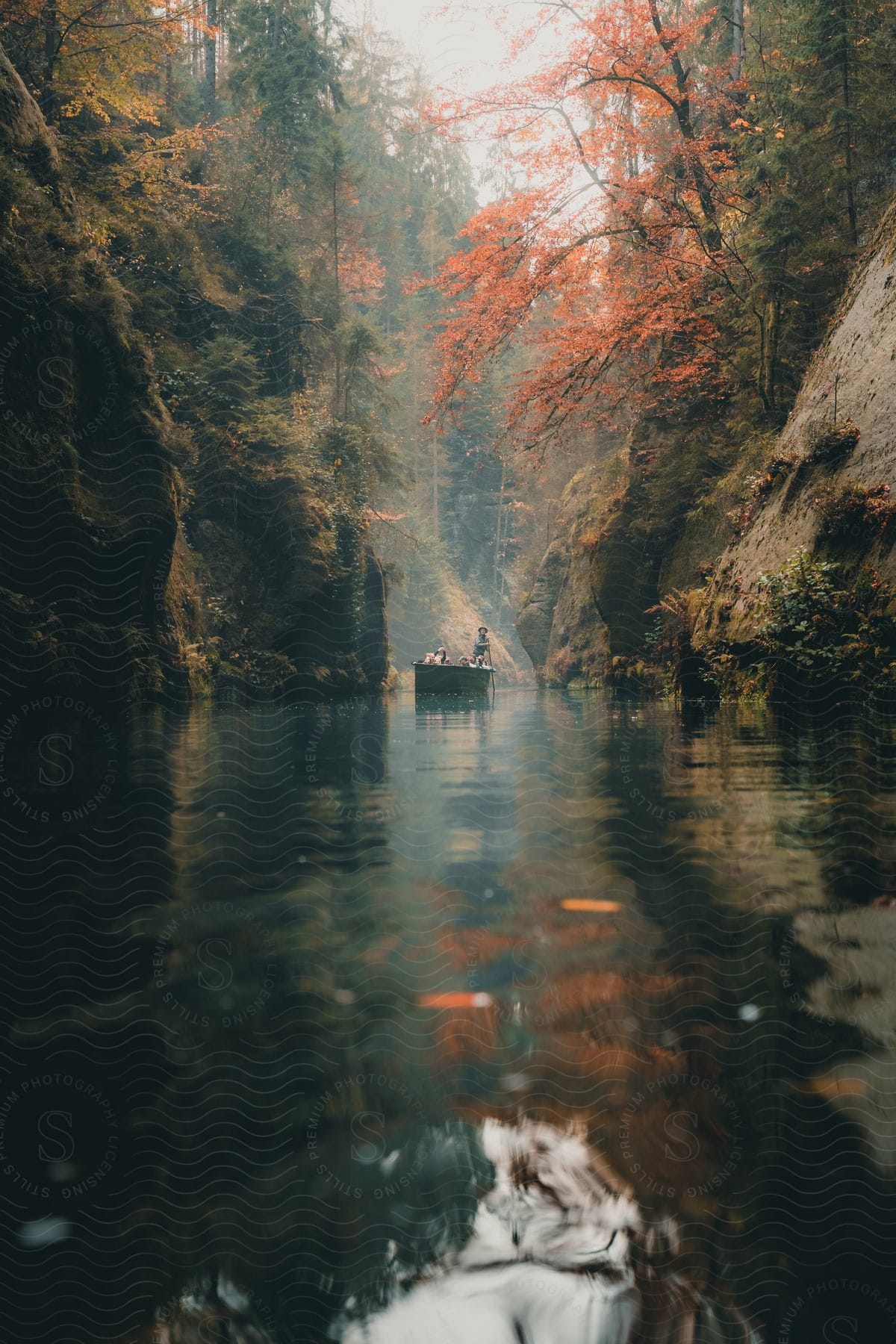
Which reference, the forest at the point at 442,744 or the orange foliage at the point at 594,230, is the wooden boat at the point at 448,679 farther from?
the orange foliage at the point at 594,230

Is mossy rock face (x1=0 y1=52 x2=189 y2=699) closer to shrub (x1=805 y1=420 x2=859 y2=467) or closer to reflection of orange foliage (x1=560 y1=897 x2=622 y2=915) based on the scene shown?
reflection of orange foliage (x1=560 y1=897 x2=622 y2=915)

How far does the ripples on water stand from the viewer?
6.73 feet

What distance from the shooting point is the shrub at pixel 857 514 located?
9.41 meters

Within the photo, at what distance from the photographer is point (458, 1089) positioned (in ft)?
8.85

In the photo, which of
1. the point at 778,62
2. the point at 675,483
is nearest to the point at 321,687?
the point at 675,483

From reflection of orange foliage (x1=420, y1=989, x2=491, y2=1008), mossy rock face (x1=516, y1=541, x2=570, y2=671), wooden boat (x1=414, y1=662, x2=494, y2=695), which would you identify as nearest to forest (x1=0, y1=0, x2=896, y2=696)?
wooden boat (x1=414, y1=662, x2=494, y2=695)

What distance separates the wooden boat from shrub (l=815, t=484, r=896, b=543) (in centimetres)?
1415

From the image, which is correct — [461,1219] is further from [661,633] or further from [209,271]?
[209,271]

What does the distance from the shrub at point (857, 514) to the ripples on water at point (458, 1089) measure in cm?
547

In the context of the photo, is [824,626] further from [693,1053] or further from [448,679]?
→ [448,679]

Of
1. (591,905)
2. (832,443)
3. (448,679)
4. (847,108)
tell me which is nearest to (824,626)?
(832,443)

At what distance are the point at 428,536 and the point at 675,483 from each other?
3446 centimetres

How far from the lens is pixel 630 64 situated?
653 inches

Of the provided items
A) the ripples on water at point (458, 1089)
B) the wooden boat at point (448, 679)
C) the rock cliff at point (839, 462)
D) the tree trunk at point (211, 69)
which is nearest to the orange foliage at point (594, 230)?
the rock cliff at point (839, 462)
